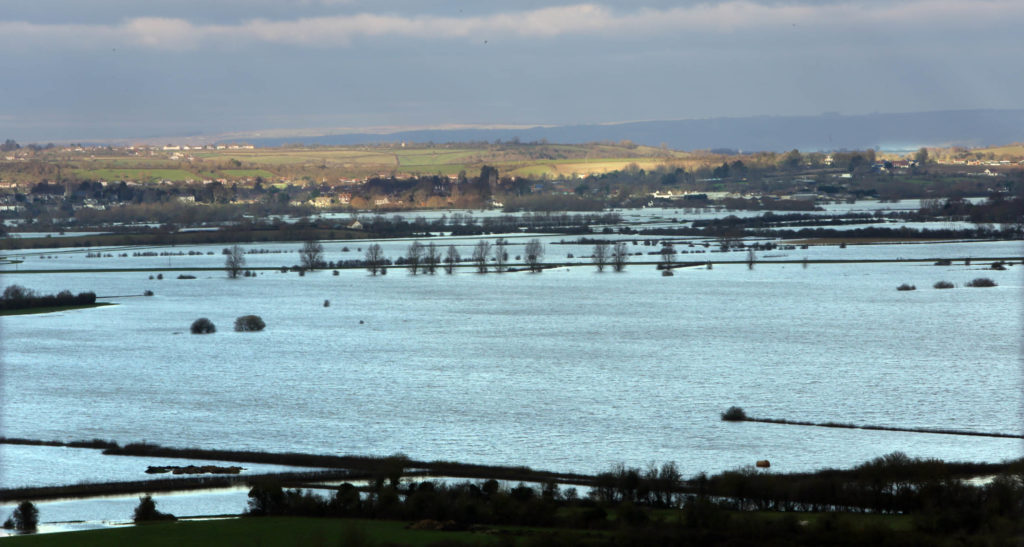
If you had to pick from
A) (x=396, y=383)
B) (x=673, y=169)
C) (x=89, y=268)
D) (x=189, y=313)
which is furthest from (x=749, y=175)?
(x=396, y=383)

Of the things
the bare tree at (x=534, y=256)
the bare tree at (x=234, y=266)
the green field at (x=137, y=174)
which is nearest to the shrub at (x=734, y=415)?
the bare tree at (x=534, y=256)

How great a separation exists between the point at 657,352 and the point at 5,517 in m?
18.1

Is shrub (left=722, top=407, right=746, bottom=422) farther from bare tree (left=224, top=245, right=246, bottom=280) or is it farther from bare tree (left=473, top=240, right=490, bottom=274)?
bare tree (left=224, top=245, right=246, bottom=280)

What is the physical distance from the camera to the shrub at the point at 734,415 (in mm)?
20984

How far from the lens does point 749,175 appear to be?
130 metres

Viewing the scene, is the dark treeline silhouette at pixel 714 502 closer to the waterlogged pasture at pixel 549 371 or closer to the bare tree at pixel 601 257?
the waterlogged pasture at pixel 549 371

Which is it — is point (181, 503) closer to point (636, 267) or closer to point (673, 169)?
point (636, 267)

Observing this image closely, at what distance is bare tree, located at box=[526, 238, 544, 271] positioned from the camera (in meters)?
55.1

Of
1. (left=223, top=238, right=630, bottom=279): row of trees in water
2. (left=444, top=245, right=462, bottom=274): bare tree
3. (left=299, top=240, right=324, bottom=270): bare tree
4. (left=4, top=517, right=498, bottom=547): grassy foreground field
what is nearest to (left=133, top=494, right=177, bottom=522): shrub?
(left=4, top=517, right=498, bottom=547): grassy foreground field

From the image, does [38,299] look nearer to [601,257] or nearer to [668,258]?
[601,257]

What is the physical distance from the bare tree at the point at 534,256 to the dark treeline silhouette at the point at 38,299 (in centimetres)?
2006

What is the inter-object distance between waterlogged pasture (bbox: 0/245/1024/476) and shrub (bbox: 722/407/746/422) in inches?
8.8

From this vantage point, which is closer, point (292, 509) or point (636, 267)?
point (292, 509)

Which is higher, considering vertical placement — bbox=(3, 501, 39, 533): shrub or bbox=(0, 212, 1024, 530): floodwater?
bbox=(3, 501, 39, 533): shrub
